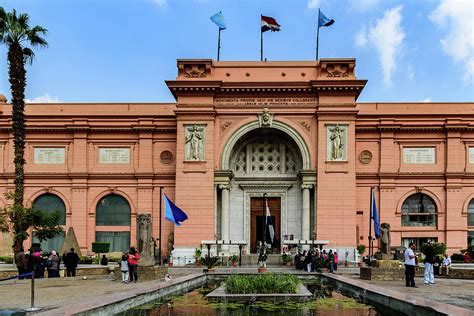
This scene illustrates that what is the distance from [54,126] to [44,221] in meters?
11.5

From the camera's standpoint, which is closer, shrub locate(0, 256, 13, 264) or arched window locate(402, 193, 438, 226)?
shrub locate(0, 256, 13, 264)

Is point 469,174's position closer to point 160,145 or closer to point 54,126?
point 160,145

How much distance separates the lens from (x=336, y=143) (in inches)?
1628

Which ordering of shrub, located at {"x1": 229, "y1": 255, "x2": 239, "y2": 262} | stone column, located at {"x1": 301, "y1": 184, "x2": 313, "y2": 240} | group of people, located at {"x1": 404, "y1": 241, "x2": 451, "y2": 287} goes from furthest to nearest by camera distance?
stone column, located at {"x1": 301, "y1": 184, "x2": 313, "y2": 240}
shrub, located at {"x1": 229, "y1": 255, "x2": 239, "y2": 262}
group of people, located at {"x1": 404, "y1": 241, "x2": 451, "y2": 287}

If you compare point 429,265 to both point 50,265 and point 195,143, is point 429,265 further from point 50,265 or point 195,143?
point 195,143

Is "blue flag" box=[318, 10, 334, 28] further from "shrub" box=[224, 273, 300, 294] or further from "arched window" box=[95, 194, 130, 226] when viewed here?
"shrub" box=[224, 273, 300, 294]

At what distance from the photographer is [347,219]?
40.9 metres

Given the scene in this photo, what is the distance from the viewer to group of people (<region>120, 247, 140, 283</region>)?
23.9 m

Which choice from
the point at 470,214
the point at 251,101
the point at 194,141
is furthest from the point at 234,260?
the point at 470,214

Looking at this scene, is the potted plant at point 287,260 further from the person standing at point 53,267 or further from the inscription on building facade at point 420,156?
the person standing at point 53,267

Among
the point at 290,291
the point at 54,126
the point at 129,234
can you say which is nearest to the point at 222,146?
the point at 129,234

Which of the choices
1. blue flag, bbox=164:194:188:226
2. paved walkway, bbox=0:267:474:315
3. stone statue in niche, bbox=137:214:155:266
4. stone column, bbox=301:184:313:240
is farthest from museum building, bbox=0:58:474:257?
paved walkway, bbox=0:267:474:315

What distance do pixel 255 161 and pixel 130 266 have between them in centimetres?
2144

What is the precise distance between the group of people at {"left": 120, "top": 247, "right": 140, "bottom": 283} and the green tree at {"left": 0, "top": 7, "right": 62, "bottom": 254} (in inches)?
434
